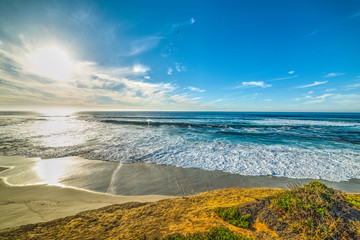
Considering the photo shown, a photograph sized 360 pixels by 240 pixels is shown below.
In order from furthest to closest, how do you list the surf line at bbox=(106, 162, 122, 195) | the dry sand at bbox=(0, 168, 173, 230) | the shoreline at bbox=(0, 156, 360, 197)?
the shoreline at bbox=(0, 156, 360, 197) < the surf line at bbox=(106, 162, 122, 195) < the dry sand at bbox=(0, 168, 173, 230)

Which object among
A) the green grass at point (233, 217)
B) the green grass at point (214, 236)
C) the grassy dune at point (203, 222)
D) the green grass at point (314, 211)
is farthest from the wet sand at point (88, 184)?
the green grass at point (314, 211)

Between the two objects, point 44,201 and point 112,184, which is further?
point 112,184

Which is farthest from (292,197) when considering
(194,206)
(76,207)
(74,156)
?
(74,156)

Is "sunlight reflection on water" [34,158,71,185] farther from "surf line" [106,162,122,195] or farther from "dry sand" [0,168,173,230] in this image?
"surf line" [106,162,122,195]

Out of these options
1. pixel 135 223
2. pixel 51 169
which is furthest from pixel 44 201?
pixel 135 223

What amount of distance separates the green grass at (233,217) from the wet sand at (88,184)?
2405 mm

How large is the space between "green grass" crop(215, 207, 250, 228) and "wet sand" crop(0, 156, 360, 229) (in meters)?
2.41

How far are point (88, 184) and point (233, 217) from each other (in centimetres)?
671

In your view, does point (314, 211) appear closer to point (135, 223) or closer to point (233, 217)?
point (233, 217)

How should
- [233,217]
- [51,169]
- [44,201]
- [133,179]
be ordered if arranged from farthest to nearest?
[51,169] → [133,179] → [44,201] → [233,217]

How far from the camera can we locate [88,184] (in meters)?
6.56

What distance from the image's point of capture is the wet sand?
4.82 metres

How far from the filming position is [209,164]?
30.6ft

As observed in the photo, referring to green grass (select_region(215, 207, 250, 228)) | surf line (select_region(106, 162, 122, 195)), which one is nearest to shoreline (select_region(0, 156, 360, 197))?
surf line (select_region(106, 162, 122, 195))
